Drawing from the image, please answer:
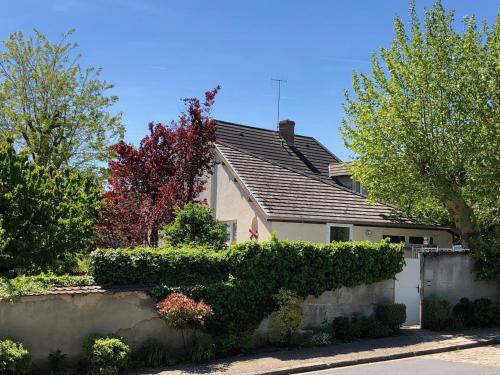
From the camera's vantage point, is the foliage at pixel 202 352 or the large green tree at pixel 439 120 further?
the large green tree at pixel 439 120

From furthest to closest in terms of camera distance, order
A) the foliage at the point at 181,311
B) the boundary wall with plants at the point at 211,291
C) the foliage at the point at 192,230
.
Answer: the foliage at the point at 192,230, the foliage at the point at 181,311, the boundary wall with plants at the point at 211,291

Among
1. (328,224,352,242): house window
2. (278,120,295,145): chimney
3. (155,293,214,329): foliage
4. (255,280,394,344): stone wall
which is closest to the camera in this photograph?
(155,293,214,329): foliage

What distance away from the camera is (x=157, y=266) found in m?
12.0

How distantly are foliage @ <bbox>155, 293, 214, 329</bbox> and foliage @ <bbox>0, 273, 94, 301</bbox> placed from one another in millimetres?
1608

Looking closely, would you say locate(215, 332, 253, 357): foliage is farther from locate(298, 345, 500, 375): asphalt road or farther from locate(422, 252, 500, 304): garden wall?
locate(422, 252, 500, 304): garden wall

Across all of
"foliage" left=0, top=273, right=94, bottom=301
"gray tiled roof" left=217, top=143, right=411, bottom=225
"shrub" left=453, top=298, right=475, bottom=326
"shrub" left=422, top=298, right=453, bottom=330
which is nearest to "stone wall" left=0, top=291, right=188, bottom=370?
"foliage" left=0, top=273, right=94, bottom=301

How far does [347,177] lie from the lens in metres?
25.9

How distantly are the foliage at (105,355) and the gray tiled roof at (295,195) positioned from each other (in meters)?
9.22

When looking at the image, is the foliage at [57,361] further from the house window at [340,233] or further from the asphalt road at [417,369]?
the house window at [340,233]

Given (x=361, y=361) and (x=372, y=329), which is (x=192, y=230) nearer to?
(x=372, y=329)

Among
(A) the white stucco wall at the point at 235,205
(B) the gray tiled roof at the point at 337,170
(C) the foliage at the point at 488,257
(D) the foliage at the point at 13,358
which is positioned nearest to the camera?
(D) the foliage at the point at 13,358

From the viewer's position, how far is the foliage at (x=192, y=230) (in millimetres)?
15344

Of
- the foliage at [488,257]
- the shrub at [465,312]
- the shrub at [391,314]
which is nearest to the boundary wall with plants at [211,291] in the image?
the shrub at [391,314]

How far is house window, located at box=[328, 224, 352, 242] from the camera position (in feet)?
68.2
